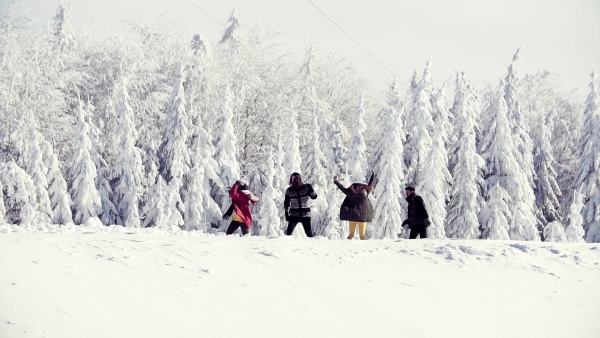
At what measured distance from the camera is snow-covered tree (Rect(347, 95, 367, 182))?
30453 mm

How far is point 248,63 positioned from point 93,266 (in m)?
30.2

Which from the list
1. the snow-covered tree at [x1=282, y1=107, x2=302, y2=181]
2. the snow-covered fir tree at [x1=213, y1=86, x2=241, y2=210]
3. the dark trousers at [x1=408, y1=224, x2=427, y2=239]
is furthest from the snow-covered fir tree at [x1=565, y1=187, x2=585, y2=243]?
the dark trousers at [x1=408, y1=224, x2=427, y2=239]

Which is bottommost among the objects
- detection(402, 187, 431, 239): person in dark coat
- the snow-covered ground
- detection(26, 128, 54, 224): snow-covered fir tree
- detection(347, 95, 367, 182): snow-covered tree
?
the snow-covered ground

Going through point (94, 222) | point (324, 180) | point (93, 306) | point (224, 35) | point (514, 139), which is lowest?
point (93, 306)

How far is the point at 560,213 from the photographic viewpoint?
3900 cm

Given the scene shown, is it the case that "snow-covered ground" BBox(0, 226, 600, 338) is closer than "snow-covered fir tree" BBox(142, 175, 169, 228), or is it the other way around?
"snow-covered ground" BBox(0, 226, 600, 338)

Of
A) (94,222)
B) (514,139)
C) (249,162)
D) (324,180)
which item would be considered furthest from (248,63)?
(94,222)

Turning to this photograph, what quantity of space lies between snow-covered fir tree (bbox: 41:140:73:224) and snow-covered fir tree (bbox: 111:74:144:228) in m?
2.74

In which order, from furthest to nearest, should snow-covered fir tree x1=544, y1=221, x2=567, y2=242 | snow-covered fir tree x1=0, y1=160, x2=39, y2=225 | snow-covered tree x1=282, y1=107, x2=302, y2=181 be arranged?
snow-covered tree x1=282, y1=107, x2=302, y2=181, snow-covered fir tree x1=544, y1=221, x2=567, y2=242, snow-covered fir tree x1=0, y1=160, x2=39, y2=225

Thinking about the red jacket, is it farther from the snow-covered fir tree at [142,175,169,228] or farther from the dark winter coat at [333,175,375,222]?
the snow-covered fir tree at [142,175,169,228]

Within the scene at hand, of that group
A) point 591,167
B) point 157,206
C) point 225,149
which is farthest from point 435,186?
point 157,206

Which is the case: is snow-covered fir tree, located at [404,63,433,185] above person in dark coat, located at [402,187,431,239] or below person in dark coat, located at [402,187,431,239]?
above

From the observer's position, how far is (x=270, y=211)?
28.6 metres

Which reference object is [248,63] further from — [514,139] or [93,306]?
[93,306]
